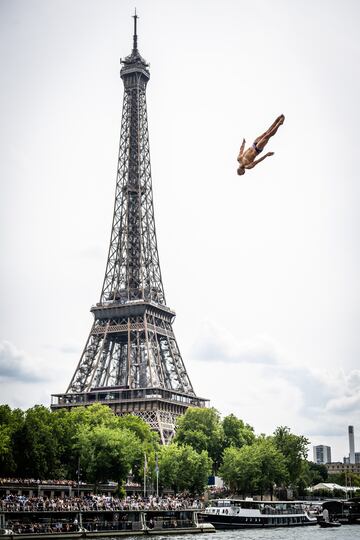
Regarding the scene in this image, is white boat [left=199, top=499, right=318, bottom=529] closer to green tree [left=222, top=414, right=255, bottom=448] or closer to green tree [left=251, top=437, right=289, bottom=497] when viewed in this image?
green tree [left=251, top=437, right=289, bottom=497]

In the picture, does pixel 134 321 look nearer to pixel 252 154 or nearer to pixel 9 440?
pixel 9 440

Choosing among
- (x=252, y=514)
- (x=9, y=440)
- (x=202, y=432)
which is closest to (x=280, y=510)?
(x=252, y=514)

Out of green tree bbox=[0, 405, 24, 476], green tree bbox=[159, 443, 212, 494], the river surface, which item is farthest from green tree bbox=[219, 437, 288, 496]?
green tree bbox=[0, 405, 24, 476]

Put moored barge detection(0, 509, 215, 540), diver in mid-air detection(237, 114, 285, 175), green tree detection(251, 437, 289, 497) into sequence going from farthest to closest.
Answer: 1. green tree detection(251, 437, 289, 497)
2. moored barge detection(0, 509, 215, 540)
3. diver in mid-air detection(237, 114, 285, 175)

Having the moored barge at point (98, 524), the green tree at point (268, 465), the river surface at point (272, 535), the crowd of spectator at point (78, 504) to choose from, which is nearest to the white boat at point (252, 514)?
the river surface at point (272, 535)

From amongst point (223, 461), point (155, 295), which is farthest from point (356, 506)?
point (155, 295)

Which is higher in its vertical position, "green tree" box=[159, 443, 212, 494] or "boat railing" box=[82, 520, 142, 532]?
"green tree" box=[159, 443, 212, 494]

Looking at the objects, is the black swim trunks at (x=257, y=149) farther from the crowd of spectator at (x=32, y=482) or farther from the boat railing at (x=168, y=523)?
the crowd of spectator at (x=32, y=482)
